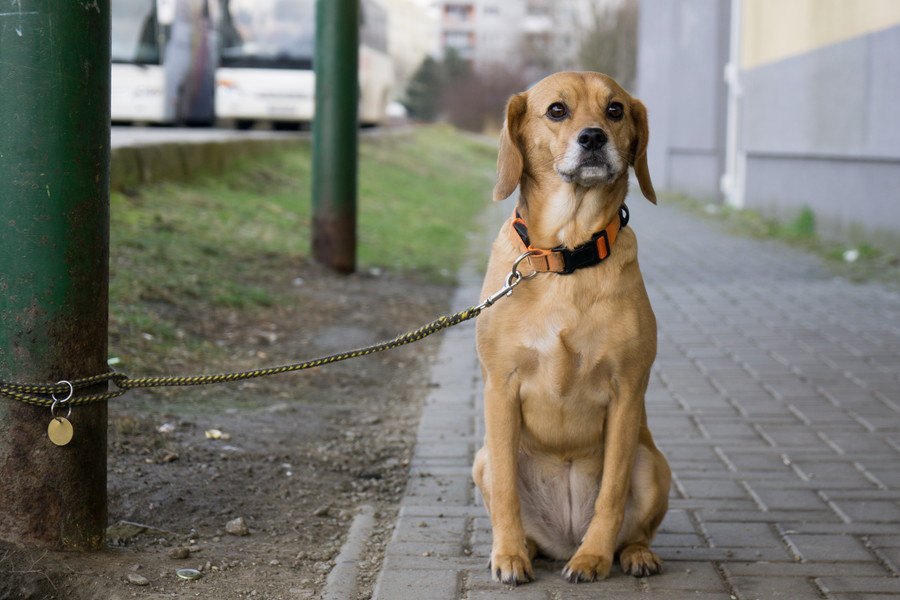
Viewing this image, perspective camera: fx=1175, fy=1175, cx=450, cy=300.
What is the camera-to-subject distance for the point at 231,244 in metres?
9.71

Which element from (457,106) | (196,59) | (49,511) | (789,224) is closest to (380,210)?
(789,224)

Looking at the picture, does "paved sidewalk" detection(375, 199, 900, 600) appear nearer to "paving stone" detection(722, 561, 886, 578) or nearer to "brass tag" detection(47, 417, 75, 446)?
"paving stone" detection(722, 561, 886, 578)

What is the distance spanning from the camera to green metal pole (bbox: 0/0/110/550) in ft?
10.8

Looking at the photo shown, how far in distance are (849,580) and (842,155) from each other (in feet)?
35.0

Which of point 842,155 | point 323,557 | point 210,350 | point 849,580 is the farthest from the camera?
point 842,155

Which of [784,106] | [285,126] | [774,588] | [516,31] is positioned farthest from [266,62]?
[516,31]

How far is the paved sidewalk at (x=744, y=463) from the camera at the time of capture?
3623mm

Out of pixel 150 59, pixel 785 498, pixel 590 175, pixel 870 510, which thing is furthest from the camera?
pixel 150 59

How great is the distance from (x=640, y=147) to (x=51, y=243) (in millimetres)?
1877

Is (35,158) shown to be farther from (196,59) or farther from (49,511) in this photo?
(196,59)

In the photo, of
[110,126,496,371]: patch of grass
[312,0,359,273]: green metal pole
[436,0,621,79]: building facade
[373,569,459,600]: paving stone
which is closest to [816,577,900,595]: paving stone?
[373,569,459,600]: paving stone

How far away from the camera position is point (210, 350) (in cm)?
663

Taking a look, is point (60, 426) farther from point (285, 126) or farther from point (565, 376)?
point (285, 126)

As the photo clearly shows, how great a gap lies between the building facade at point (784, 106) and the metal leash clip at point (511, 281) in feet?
30.2
